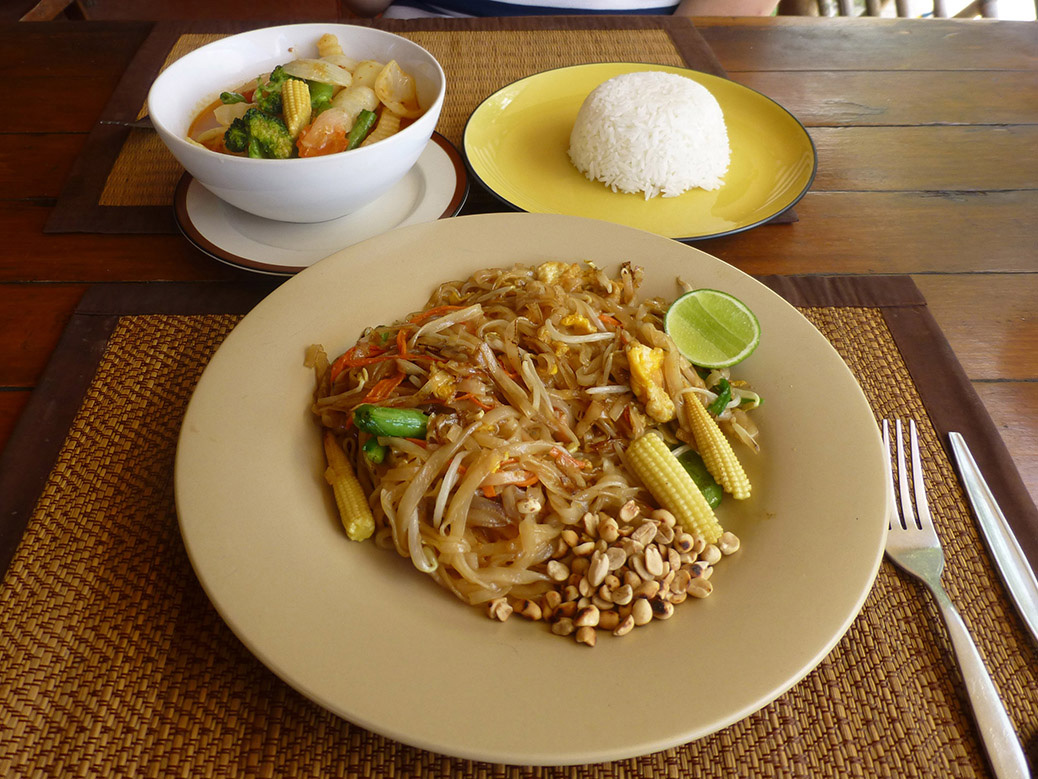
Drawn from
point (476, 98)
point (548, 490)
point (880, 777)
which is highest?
point (476, 98)

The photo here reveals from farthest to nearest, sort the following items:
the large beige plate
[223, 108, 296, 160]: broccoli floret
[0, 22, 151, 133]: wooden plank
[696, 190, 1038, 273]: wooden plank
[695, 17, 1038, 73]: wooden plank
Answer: [695, 17, 1038, 73]: wooden plank, [0, 22, 151, 133]: wooden plank, [696, 190, 1038, 273]: wooden plank, [223, 108, 296, 160]: broccoli floret, the large beige plate

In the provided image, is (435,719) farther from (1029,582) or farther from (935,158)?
(935,158)

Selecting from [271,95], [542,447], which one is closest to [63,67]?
[271,95]

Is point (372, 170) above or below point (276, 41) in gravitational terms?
below

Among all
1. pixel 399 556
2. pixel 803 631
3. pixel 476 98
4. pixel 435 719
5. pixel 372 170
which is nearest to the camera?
pixel 435 719

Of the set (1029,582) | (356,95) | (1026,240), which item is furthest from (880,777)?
(356,95)

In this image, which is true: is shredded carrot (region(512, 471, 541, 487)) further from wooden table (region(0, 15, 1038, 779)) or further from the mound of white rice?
the mound of white rice

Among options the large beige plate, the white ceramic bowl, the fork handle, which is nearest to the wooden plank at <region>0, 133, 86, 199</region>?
the white ceramic bowl
